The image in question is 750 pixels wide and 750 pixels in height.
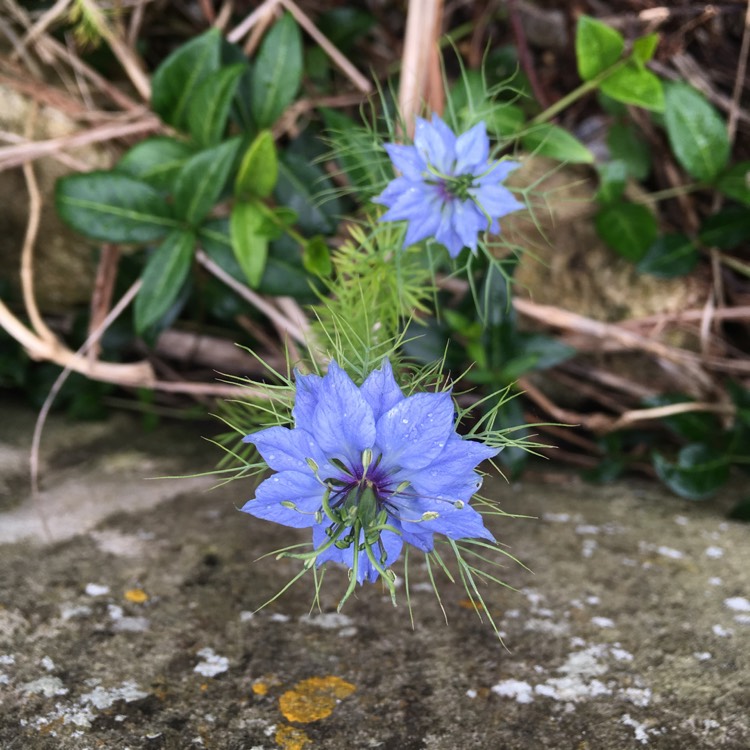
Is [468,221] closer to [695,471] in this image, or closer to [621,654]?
[621,654]

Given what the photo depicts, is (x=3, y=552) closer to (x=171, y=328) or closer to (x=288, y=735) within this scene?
(x=288, y=735)

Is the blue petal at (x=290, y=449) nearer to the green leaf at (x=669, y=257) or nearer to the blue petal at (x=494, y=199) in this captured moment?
the blue petal at (x=494, y=199)

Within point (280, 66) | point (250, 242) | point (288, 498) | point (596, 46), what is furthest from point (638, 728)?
point (280, 66)

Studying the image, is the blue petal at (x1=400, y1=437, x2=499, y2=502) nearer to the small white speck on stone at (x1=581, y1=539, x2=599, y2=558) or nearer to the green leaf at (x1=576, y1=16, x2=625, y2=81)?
the small white speck on stone at (x1=581, y1=539, x2=599, y2=558)

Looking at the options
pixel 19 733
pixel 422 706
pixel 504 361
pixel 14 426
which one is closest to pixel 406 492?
pixel 422 706

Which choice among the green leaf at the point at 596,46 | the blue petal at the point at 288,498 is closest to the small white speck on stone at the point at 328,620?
the blue petal at the point at 288,498
